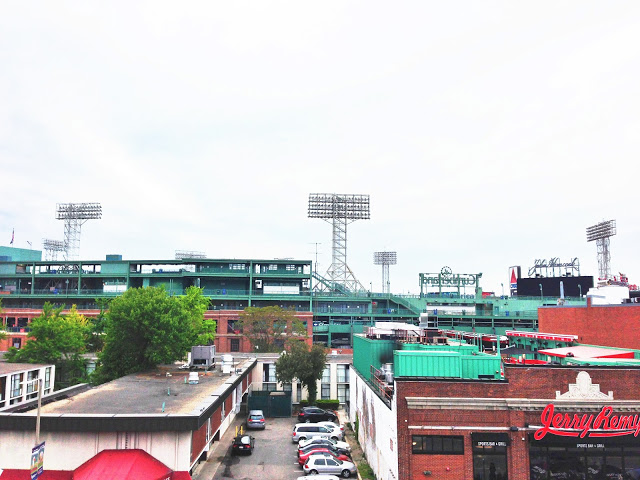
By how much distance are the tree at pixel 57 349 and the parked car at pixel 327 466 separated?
2837 centimetres

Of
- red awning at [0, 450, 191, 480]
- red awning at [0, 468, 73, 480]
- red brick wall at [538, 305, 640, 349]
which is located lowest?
red awning at [0, 468, 73, 480]

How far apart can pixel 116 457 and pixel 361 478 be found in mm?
15193

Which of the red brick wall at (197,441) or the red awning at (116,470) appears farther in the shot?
the red brick wall at (197,441)

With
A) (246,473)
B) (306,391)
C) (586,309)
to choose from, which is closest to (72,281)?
(306,391)

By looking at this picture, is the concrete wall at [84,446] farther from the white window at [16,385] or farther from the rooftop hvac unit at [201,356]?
the rooftop hvac unit at [201,356]

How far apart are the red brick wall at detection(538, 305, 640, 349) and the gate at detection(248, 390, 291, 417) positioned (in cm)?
2988

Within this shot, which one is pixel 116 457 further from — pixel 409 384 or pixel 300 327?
pixel 300 327

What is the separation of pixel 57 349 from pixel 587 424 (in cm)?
4436

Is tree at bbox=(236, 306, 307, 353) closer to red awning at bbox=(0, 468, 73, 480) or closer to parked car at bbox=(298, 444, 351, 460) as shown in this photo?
parked car at bbox=(298, 444, 351, 460)

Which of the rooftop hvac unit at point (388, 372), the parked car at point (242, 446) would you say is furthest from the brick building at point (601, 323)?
the parked car at point (242, 446)

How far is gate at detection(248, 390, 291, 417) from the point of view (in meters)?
49.2

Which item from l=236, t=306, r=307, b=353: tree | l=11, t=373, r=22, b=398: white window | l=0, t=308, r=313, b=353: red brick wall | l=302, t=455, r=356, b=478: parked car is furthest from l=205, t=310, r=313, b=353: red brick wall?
l=302, t=455, r=356, b=478: parked car

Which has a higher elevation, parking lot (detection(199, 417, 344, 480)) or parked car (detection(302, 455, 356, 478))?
parked car (detection(302, 455, 356, 478))

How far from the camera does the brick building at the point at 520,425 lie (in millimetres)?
23078
